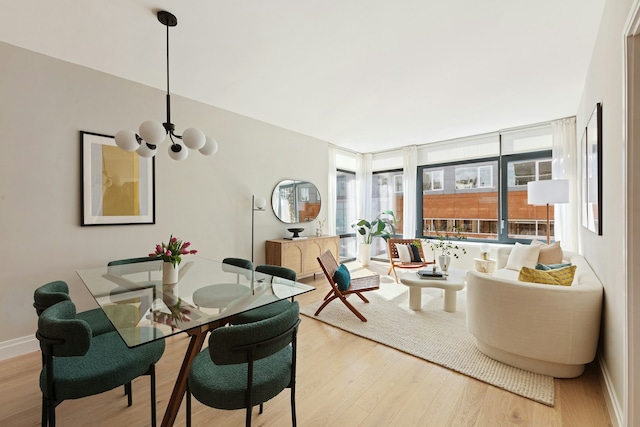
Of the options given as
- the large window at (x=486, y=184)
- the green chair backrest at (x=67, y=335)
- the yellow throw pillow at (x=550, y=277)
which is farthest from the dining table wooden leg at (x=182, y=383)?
the large window at (x=486, y=184)

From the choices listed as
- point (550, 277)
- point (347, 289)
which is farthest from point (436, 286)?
point (550, 277)

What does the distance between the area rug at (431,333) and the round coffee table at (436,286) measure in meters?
0.10

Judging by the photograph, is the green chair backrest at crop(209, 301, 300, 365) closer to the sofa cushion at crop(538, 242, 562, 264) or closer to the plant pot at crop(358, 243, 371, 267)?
the sofa cushion at crop(538, 242, 562, 264)

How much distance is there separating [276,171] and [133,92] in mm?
2288

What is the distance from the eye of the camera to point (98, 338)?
1.79 m

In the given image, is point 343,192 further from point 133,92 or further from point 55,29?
point 55,29

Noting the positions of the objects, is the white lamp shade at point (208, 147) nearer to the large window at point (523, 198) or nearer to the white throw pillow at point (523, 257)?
the white throw pillow at point (523, 257)

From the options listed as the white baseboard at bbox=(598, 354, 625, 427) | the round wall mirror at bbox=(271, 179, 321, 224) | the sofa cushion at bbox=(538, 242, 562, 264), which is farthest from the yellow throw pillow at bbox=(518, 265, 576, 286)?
the round wall mirror at bbox=(271, 179, 321, 224)

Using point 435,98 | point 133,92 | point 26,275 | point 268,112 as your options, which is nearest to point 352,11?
point 435,98

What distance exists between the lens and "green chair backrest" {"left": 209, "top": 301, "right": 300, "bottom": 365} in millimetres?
1234

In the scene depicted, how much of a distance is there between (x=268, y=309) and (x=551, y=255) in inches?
140

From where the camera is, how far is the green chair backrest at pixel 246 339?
4.05 feet

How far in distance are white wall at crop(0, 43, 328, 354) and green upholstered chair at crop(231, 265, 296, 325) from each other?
5.59 ft

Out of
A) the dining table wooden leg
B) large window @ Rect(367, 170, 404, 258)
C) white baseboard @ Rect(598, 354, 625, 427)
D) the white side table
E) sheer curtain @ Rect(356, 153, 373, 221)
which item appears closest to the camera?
the dining table wooden leg
